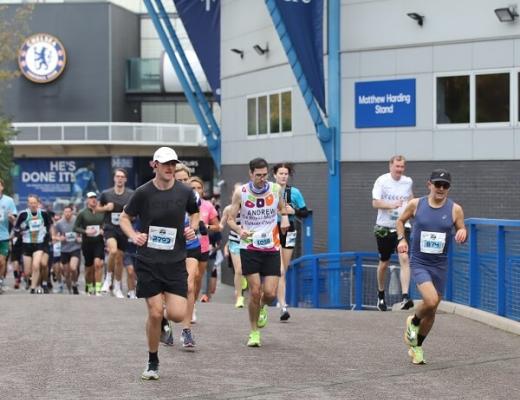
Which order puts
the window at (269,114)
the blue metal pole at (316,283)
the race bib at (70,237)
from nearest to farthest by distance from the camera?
the blue metal pole at (316,283) → the race bib at (70,237) → the window at (269,114)

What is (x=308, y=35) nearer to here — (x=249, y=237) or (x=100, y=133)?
(x=249, y=237)

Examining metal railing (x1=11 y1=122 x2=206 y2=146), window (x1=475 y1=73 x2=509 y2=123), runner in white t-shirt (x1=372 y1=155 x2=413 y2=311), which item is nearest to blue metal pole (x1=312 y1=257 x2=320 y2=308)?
window (x1=475 y1=73 x2=509 y2=123)

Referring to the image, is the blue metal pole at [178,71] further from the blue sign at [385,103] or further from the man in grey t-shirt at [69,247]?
the blue sign at [385,103]

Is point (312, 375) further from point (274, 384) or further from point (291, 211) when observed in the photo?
point (291, 211)

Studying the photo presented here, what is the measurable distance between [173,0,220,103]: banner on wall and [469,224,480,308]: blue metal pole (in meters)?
16.8

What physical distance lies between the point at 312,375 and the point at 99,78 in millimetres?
49744

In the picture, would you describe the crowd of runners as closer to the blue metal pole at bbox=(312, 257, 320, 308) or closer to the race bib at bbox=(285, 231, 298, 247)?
the race bib at bbox=(285, 231, 298, 247)

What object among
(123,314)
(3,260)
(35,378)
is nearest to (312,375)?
(35,378)

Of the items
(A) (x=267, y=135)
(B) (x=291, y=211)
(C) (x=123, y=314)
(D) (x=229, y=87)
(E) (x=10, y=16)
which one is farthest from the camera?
(E) (x=10, y=16)

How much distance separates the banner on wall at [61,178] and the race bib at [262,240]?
152 ft

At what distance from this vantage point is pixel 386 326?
13406mm

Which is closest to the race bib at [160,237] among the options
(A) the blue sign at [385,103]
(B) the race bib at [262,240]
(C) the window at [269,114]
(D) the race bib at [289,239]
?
(B) the race bib at [262,240]

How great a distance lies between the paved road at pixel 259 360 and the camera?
8.88 m

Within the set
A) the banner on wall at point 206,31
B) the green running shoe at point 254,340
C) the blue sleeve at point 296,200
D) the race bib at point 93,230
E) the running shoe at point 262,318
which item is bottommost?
the green running shoe at point 254,340
